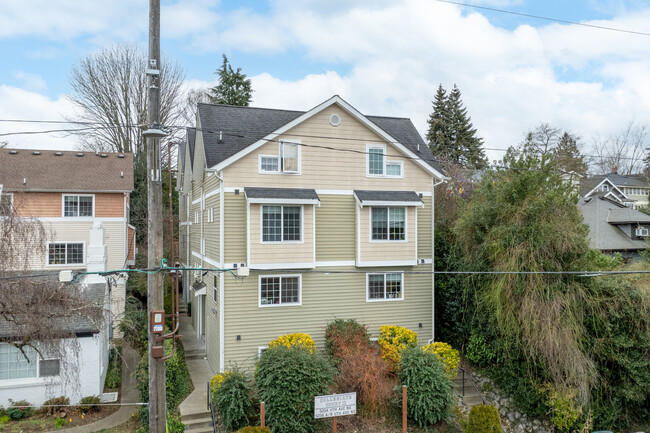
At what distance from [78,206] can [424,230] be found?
677 inches

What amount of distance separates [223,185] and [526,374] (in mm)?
11551

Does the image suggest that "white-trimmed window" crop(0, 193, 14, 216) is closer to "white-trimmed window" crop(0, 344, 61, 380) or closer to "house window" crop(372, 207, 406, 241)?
"white-trimmed window" crop(0, 344, 61, 380)

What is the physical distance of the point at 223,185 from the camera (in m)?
14.6

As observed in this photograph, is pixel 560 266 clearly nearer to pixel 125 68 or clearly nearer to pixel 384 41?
pixel 384 41

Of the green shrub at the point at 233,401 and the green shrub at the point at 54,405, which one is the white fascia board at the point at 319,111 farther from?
the green shrub at the point at 54,405

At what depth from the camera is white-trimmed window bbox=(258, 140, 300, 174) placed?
49.6 ft

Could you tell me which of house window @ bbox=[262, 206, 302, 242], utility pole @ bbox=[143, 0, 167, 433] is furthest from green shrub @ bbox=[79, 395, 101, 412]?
house window @ bbox=[262, 206, 302, 242]

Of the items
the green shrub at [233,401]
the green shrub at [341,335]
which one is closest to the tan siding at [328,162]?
the green shrub at [341,335]

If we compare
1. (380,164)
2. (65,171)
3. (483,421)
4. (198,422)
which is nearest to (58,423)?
(198,422)

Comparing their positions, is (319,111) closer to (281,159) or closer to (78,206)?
(281,159)

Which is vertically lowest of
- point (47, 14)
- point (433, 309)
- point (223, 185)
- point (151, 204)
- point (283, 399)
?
point (283, 399)

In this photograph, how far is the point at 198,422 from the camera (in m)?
12.7

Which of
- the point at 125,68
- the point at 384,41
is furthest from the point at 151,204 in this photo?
the point at 125,68

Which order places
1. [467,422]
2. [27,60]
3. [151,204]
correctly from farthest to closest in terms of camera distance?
[27,60], [467,422], [151,204]
